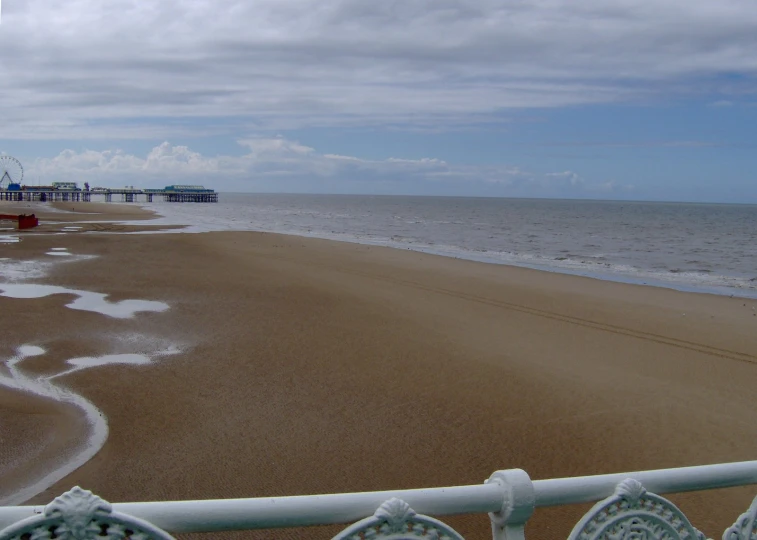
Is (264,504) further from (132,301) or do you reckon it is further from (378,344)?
(132,301)

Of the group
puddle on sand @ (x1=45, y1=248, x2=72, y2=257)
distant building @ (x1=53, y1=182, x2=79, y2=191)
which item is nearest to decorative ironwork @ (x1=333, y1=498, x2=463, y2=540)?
puddle on sand @ (x1=45, y1=248, x2=72, y2=257)

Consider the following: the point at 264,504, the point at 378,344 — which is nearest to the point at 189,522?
the point at 264,504

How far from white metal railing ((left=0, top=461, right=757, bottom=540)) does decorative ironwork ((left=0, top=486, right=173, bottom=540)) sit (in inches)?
0.7

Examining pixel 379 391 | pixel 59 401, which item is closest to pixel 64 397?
pixel 59 401

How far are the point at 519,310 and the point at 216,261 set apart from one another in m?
11.3

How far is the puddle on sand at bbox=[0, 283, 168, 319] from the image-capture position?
44.8 ft

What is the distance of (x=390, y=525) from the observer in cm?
220

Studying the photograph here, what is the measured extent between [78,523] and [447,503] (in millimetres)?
1086

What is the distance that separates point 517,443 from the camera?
23.2ft

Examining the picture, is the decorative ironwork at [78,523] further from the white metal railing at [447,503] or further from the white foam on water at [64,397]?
the white foam on water at [64,397]

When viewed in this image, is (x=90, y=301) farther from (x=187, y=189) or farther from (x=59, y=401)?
(x=187, y=189)

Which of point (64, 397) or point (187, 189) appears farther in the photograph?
point (187, 189)

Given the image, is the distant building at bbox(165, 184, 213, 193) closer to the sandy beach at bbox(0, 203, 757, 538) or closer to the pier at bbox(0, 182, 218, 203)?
the pier at bbox(0, 182, 218, 203)

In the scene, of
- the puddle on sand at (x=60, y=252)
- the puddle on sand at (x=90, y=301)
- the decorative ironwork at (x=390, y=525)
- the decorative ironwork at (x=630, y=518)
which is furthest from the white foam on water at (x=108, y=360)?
the puddle on sand at (x=60, y=252)
